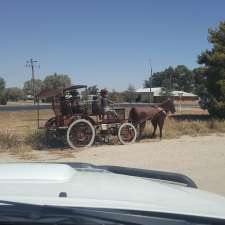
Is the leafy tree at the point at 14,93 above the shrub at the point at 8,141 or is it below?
above

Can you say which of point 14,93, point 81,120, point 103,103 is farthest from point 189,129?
point 14,93

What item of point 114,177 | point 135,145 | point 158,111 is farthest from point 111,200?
point 158,111

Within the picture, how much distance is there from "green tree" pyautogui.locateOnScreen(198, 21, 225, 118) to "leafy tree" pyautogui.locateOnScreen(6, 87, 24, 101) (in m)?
132

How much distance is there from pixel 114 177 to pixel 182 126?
1779cm

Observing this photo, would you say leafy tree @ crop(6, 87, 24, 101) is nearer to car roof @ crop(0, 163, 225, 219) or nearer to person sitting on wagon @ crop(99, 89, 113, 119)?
person sitting on wagon @ crop(99, 89, 113, 119)

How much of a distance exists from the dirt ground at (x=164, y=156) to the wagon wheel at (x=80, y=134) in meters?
0.48

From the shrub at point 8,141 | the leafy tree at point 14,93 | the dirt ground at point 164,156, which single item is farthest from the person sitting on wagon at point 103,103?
the leafy tree at point 14,93

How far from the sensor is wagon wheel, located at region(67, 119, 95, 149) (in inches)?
639

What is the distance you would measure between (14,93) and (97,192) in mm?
164375

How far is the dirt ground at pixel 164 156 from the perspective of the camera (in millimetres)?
11103

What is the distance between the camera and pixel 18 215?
2260mm

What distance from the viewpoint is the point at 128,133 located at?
17.2 meters

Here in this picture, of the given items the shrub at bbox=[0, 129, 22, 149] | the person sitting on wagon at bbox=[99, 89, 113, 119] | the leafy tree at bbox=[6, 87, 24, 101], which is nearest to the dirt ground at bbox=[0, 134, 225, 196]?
the shrub at bbox=[0, 129, 22, 149]

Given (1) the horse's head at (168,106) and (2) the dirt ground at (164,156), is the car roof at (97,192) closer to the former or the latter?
(2) the dirt ground at (164,156)
